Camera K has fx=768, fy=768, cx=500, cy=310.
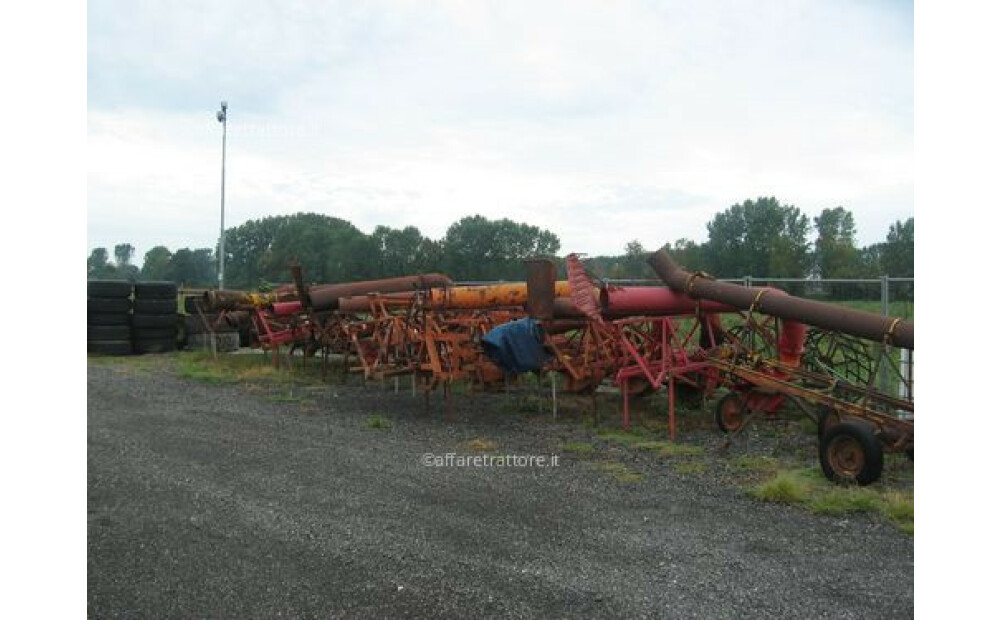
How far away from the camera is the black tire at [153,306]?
18.4 meters

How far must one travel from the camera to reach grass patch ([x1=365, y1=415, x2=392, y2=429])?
9406mm

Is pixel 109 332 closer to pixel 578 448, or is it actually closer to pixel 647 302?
pixel 647 302

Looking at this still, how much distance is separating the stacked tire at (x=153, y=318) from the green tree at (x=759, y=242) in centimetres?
1413

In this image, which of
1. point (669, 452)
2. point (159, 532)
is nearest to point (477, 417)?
point (669, 452)

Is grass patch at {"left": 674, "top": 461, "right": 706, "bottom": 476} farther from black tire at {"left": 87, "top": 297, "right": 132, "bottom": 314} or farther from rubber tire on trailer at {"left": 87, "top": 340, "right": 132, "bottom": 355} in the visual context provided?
black tire at {"left": 87, "top": 297, "right": 132, "bottom": 314}

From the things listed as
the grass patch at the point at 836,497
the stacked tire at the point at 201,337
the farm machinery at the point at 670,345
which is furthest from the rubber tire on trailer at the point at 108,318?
the grass patch at the point at 836,497

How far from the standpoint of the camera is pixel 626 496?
244 inches

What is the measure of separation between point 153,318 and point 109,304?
1.02 metres

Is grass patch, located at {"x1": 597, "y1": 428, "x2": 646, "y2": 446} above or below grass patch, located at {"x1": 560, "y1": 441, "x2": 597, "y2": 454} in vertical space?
above

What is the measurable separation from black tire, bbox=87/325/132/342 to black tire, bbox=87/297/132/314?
37 centimetres

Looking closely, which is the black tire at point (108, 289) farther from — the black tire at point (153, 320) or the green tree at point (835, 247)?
the green tree at point (835, 247)

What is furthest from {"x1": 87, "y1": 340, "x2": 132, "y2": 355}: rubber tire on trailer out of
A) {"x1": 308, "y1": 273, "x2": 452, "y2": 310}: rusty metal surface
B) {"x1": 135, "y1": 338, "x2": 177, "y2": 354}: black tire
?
{"x1": 308, "y1": 273, "x2": 452, "y2": 310}: rusty metal surface

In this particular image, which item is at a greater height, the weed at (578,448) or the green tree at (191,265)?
the green tree at (191,265)

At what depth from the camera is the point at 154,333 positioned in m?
18.5
